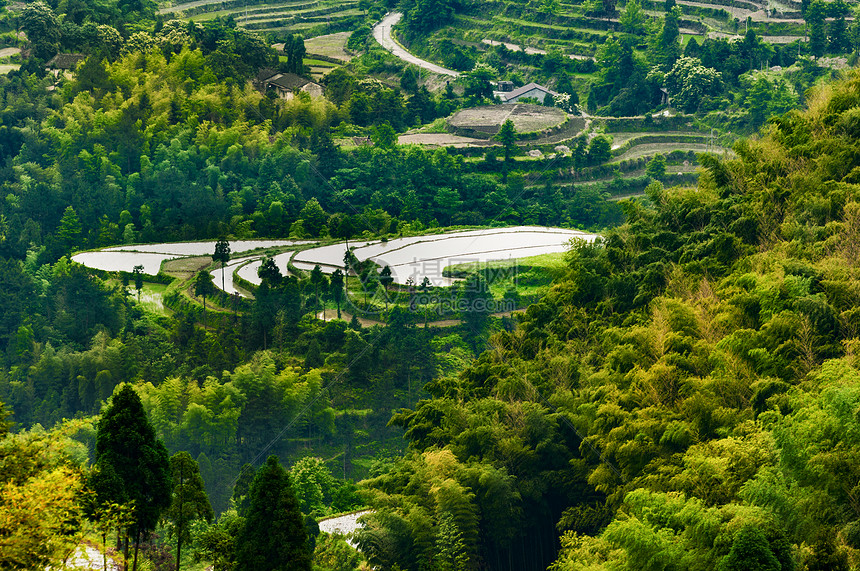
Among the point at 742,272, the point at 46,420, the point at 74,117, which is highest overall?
the point at 742,272

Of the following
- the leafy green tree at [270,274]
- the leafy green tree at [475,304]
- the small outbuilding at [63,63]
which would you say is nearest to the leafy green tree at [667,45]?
the leafy green tree at [475,304]

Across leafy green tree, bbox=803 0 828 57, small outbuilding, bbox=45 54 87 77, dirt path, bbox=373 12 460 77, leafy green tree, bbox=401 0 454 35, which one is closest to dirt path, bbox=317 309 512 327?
small outbuilding, bbox=45 54 87 77

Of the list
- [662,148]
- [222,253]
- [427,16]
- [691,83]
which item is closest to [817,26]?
[691,83]

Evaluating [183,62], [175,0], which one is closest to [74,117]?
[183,62]

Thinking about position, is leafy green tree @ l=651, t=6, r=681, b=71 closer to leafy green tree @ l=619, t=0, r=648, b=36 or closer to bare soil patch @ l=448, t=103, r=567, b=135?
leafy green tree @ l=619, t=0, r=648, b=36

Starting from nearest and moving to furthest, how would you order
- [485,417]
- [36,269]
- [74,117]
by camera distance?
[485,417], [36,269], [74,117]

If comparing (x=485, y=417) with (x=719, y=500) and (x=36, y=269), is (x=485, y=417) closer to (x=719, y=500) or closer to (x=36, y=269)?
(x=719, y=500)
